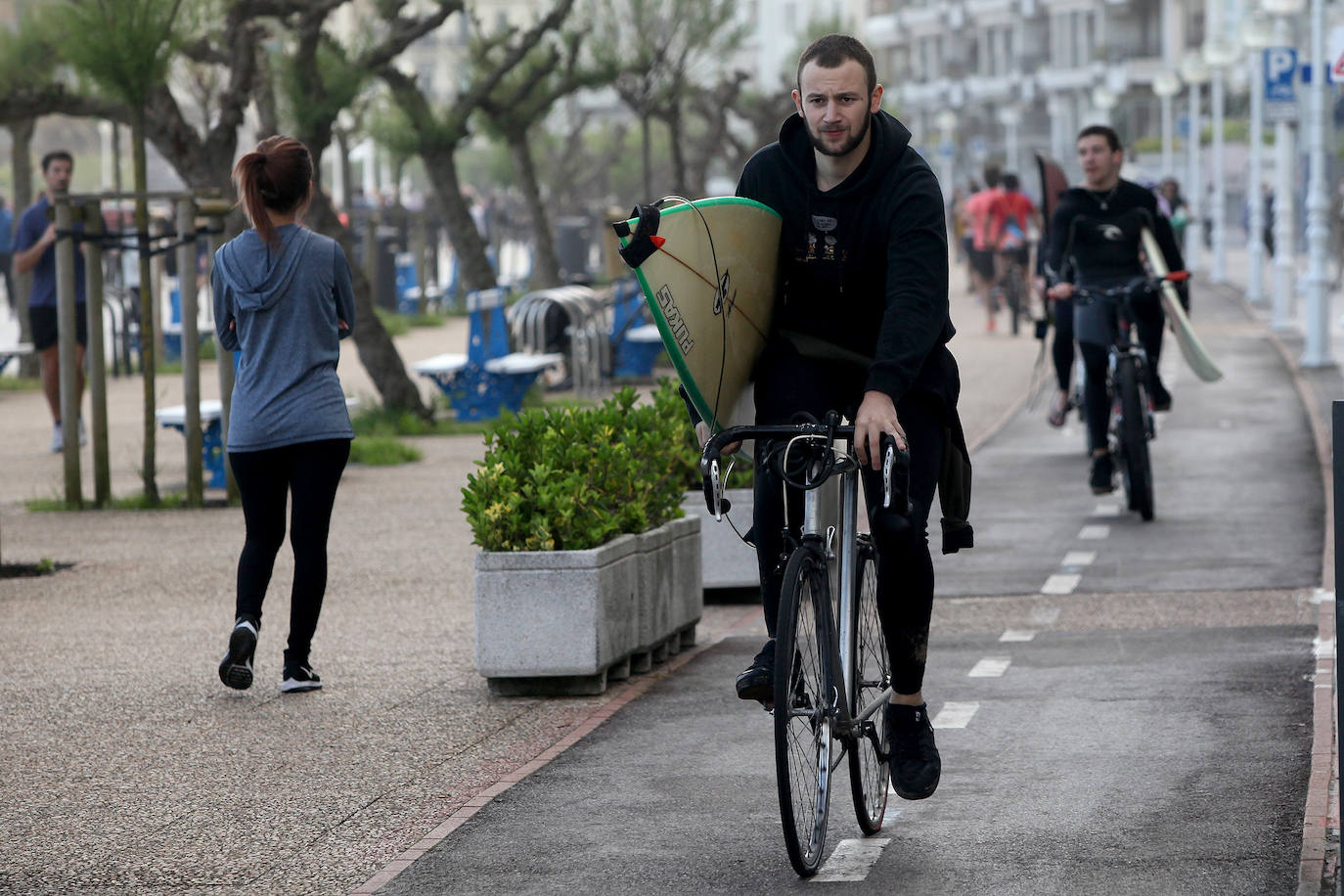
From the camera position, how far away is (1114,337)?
39.3ft

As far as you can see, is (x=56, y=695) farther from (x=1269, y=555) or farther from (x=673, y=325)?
(x=1269, y=555)

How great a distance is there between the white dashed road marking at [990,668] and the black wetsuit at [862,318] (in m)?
2.28

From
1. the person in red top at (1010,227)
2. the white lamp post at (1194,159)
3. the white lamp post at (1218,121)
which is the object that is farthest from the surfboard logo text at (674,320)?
the white lamp post at (1194,159)

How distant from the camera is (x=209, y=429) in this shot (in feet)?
44.4

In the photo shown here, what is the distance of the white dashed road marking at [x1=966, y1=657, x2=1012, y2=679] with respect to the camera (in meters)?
7.44

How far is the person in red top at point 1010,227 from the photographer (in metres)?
27.9

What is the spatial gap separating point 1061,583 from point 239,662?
153 inches

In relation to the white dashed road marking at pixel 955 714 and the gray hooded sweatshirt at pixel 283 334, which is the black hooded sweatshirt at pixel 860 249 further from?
the gray hooded sweatshirt at pixel 283 334

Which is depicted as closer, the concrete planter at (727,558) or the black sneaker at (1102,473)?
the concrete planter at (727,558)

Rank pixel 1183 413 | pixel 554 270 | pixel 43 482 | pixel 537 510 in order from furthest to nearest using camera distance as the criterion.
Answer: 1. pixel 554 270
2. pixel 1183 413
3. pixel 43 482
4. pixel 537 510

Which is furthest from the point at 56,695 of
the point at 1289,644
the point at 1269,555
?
the point at 1269,555

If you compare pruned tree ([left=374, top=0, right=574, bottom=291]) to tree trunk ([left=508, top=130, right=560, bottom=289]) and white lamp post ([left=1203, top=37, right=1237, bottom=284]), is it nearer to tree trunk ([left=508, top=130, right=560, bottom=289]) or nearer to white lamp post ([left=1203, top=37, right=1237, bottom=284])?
tree trunk ([left=508, top=130, right=560, bottom=289])

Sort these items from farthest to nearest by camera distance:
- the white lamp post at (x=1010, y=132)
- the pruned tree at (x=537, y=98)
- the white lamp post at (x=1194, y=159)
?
the white lamp post at (x=1010, y=132) → the white lamp post at (x=1194, y=159) → the pruned tree at (x=537, y=98)

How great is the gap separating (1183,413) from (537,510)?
11002 millimetres
